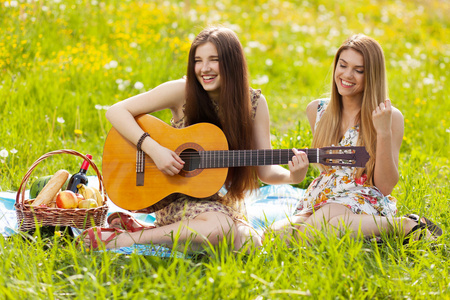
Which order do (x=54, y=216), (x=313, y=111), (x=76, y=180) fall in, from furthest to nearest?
(x=313, y=111)
(x=76, y=180)
(x=54, y=216)

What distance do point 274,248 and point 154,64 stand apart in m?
3.73

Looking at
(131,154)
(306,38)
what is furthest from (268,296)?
(306,38)

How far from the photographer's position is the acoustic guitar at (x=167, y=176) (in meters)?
3.13

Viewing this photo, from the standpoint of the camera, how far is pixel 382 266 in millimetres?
2535

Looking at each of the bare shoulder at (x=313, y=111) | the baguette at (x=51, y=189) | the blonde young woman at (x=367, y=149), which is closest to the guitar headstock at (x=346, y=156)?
the blonde young woman at (x=367, y=149)

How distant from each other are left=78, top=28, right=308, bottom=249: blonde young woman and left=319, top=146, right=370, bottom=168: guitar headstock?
0.45 feet

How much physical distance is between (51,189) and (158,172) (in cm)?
69

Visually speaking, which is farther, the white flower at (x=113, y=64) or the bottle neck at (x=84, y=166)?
the white flower at (x=113, y=64)

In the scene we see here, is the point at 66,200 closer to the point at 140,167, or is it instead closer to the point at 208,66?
the point at 140,167

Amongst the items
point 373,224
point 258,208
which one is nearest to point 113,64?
point 258,208

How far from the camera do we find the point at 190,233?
293 centimetres

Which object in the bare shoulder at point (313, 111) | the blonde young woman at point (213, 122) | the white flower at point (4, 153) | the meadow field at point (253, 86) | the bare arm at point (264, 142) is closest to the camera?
the meadow field at point (253, 86)

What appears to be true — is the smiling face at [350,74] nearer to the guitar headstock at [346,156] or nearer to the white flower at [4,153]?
the guitar headstock at [346,156]

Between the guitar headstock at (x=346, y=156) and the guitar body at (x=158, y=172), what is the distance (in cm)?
61
